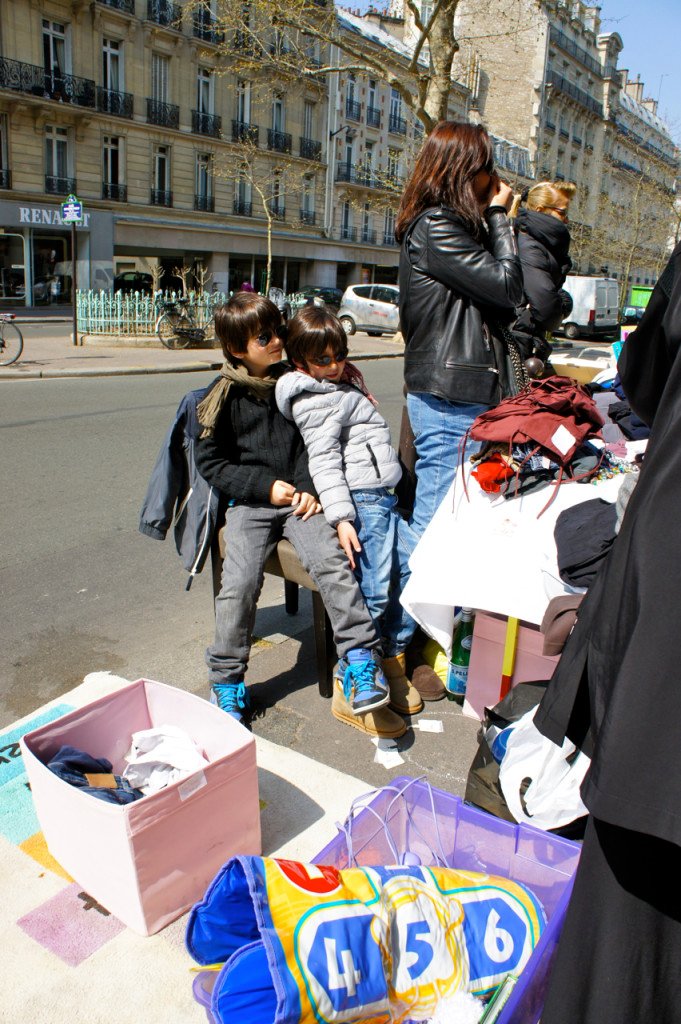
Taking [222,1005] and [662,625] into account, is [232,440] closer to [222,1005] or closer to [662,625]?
[222,1005]

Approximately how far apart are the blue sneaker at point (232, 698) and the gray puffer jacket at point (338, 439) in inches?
28.5

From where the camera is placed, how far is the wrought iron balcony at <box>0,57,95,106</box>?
88.1 feet

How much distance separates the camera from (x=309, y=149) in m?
39.1

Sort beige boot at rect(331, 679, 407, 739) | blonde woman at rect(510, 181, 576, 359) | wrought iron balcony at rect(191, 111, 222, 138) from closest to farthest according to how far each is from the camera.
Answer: beige boot at rect(331, 679, 407, 739), blonde woman at rect(510, 181, 576, 359), wrought iron balcony at rect(191, 111, 222, 138)

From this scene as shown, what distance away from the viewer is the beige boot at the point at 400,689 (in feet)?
10.1

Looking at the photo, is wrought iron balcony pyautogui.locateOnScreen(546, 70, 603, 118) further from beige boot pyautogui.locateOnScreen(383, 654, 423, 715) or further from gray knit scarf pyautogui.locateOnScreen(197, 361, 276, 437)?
beige boot pyautogui.locateOnScreen(383, 654, 423, 715)

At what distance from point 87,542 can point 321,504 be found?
8.57 ft

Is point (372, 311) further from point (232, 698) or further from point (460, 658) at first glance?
point (232, 698)

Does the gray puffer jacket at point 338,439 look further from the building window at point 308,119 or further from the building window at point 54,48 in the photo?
the building window at point 308,119

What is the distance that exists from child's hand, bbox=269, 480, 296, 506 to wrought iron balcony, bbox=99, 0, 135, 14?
32.5 metres

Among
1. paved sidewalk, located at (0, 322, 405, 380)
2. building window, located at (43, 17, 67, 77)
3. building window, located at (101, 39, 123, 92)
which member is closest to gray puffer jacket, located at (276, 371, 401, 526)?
paved sidewalk, located at (0, 322, 405, 380)

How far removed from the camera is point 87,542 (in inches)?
204

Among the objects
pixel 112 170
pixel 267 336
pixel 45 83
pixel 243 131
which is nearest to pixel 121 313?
pixel 45 83

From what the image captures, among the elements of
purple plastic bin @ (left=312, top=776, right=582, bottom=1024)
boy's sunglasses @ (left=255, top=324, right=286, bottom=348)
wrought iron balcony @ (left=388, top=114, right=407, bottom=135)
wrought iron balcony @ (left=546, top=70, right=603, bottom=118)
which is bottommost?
purple plastic bin @ (left=312, top=776, right=582, bottom=1024)
